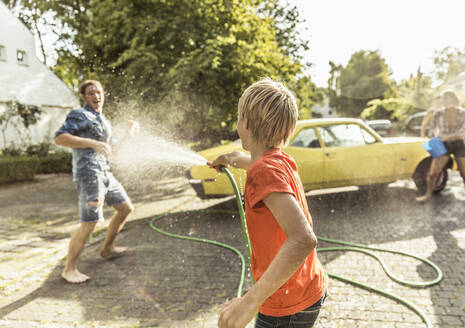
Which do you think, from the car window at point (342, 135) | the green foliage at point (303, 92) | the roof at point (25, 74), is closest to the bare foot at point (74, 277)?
the car window at point (342, 135)

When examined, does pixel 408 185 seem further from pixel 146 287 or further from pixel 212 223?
pixel 146 287

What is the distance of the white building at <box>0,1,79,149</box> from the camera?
21.0m

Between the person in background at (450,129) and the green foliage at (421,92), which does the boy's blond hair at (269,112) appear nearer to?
the person in background at (450,129)

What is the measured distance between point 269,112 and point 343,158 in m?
5.81

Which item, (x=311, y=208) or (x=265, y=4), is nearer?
(x=311, y=208)

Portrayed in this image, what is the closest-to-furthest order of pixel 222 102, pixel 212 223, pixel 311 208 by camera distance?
pixel 212 223 < pixel 311 208 < pixel 222 102

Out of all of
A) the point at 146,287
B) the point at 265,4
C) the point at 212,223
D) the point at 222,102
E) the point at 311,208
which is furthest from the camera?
the point at 265,4

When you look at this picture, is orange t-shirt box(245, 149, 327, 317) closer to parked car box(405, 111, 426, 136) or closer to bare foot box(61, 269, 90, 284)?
bare foot box(61, 269, 90, 284)

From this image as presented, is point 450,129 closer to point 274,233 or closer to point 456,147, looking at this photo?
point 456,147

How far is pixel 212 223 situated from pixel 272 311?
191 inches

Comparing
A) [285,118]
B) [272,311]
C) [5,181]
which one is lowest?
[5,181]

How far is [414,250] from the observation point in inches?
187

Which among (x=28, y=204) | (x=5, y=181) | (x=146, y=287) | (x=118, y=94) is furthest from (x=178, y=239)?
(x=5, y=181)

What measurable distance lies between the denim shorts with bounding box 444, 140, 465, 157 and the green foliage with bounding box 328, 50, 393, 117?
6075 cm
